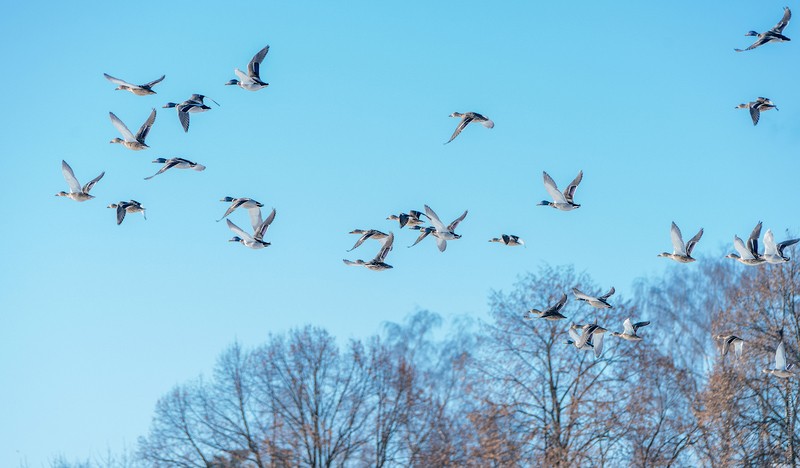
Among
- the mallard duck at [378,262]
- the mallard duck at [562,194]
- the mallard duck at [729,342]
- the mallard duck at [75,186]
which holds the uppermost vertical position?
the mallard duck at [75,186]

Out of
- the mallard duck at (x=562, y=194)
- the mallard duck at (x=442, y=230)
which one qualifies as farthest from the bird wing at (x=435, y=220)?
Result: the mallard duck at (x=562, y=194)

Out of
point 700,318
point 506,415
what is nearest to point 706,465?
point 506,415

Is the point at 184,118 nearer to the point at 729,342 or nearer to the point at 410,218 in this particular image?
the point at 410,218

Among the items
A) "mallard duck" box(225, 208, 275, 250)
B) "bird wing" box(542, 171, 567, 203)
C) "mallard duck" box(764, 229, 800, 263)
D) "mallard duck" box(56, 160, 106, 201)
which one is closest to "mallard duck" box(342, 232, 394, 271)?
"mallard duck" box(225, 208, 275, 250)

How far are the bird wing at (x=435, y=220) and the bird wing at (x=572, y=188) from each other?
2.14m

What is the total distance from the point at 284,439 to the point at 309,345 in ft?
17.1

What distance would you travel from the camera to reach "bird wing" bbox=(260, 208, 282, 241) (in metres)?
24.9

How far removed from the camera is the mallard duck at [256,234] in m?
24.7

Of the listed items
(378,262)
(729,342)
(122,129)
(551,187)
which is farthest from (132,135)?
(729,342)

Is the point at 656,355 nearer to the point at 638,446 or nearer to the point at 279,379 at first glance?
the point at 638,446

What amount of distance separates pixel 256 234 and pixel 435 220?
351 cm

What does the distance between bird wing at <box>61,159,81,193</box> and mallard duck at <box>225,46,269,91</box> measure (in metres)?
3.92

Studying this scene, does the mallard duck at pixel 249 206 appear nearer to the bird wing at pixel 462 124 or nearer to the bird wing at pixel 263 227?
the bird wing at pixel 263 227

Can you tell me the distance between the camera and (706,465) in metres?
34.8
